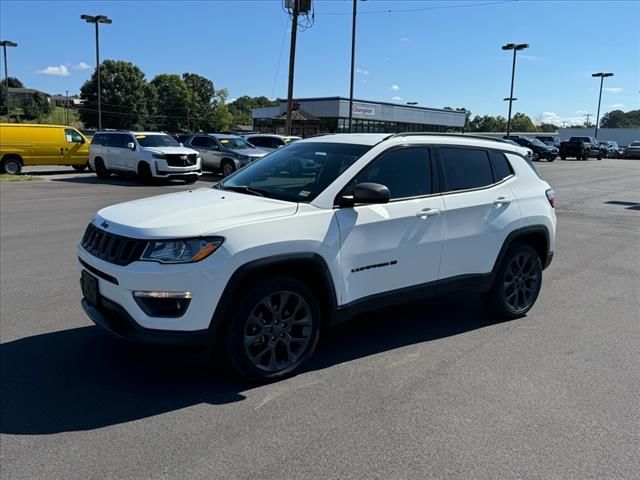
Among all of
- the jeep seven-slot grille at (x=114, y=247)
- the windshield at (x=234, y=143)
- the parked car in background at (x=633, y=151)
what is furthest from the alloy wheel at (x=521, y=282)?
the parked car in background at (x=633, y=151)

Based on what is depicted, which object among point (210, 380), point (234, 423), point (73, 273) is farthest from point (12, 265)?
point (234, 423)

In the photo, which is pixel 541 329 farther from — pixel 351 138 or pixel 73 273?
pixel 73 273

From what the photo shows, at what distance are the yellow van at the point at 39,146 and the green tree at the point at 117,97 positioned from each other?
80.7 metres

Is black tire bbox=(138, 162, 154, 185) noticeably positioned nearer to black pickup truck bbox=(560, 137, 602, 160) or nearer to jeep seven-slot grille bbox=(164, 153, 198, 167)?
jeep seven-slot grille bbox=(164, 153, 198, 167)

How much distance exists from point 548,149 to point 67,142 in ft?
108

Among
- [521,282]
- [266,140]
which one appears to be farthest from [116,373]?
[266,140]

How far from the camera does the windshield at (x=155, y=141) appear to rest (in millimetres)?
20516

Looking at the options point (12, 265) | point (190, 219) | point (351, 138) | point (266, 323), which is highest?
point (351, 138)

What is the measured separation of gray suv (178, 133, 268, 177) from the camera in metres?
22.1

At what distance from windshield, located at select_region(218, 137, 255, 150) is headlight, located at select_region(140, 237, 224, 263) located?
19546mm

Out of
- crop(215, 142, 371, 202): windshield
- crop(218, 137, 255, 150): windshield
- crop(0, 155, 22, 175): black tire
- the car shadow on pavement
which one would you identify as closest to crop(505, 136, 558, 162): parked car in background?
crop(218, 137, 255, 150): windshield

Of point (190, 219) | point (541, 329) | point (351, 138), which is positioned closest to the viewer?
point (190, 219)

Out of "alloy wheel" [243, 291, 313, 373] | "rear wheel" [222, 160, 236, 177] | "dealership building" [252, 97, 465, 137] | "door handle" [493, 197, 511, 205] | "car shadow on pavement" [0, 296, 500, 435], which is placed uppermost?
"dealership building" [252, 97, 465, 137]

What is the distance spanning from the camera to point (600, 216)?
1376cm
